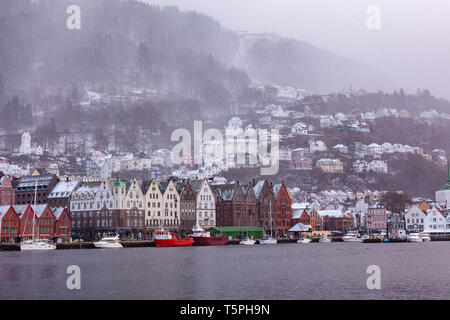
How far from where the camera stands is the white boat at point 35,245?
126 meters

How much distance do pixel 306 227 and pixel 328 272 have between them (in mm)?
120120

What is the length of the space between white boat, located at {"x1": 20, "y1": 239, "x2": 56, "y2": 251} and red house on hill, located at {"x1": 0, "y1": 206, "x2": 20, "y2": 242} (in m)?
8.07

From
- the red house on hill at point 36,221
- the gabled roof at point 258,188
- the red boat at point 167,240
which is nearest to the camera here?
the red boat at point 167,240

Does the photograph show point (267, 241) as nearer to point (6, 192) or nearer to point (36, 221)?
point (36, 221)

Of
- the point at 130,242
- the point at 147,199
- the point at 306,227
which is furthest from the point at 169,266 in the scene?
the point at 306,227

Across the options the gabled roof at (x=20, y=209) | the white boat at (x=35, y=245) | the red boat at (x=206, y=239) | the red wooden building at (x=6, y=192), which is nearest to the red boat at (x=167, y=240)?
the red boat at (x=206, y=239)

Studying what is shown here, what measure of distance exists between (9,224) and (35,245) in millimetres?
11891

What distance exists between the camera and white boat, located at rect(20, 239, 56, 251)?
126 m

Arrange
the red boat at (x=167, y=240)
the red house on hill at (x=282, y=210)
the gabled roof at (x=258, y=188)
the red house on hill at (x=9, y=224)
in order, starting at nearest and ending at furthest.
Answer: the red house on hill at (x=9, y=224), the red boat at (x=167, y=240), the gabled roof at (x=258, y=188), the red house on hill at (x=282, y=210)

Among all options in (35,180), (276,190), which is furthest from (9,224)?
(276,190)

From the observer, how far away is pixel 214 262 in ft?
278

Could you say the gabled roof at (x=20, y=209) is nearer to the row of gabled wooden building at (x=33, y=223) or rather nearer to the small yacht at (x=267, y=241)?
the row of gabled wooden building at (x=33, y=223)

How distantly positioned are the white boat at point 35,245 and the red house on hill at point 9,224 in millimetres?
8073

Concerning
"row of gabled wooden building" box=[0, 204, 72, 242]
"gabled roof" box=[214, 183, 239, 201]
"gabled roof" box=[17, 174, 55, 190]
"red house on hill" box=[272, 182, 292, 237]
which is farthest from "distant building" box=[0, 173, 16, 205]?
"red house on hill" box=[272, 182, 292, 237]
